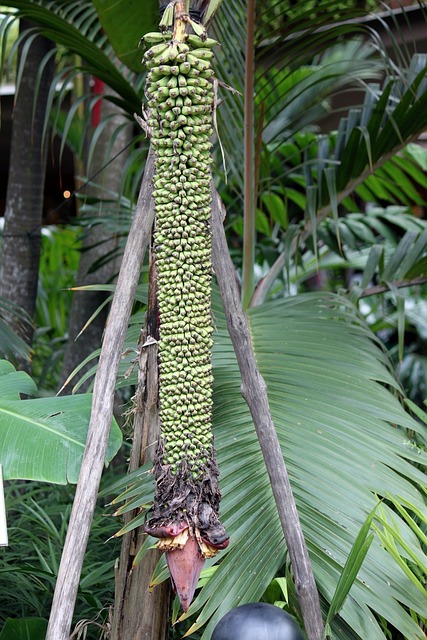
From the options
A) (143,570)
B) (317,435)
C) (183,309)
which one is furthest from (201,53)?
(143,570)

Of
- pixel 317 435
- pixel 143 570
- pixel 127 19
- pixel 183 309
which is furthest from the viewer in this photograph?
pixel 127 19

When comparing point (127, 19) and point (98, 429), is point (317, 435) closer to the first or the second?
point (98, 429)

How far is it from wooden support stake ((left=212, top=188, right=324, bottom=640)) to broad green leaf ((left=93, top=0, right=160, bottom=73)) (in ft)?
1.96

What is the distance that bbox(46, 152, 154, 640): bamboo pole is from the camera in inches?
37.3

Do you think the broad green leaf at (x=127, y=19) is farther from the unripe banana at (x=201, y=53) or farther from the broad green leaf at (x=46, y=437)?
the broad green leaf at (x=46, y=437)

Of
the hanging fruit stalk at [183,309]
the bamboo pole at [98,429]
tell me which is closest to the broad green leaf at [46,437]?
A: the bamboo pole at [98,429]

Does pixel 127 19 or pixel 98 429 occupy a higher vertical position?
pixel 127 19

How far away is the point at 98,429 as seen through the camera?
1.01 meters

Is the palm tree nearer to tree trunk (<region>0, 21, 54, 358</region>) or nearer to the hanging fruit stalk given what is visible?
the hanging fruit stalk

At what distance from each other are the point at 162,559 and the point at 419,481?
464mm

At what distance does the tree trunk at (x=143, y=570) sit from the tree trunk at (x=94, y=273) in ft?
3.82

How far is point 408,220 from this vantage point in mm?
3182

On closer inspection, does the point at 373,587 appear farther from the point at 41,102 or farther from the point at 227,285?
the point at 41,102

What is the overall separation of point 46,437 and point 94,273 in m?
1.56
